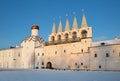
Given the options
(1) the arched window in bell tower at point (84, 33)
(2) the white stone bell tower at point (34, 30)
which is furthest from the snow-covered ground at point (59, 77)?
(2) the white stone bell tower at point (34, 30)

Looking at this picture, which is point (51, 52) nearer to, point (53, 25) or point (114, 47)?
point (53, 25)

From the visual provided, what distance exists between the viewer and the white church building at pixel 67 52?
38.6m

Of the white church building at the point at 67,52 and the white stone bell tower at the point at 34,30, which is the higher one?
the white stone bell tower at the point at 34,30

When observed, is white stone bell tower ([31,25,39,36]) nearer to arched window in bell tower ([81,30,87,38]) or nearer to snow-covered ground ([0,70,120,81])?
arched window in bell tower ([81,30,87,38])

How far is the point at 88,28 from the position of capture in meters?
46.2

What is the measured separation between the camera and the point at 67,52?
152 ft

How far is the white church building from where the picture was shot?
3856 cm

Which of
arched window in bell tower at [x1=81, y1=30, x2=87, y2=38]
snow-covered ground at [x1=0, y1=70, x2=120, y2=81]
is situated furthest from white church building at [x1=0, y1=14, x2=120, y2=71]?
snow-covered ground at [x1=0, y1=70, x2=120, y2=81]

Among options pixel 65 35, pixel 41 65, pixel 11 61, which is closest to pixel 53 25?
pixel 65 35

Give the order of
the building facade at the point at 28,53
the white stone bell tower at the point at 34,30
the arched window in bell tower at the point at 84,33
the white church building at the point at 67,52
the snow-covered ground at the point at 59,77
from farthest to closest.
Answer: the white stone bell tower at the point at 34,30 → the building facade at the point at 28,53 → the arched window in bell tower at the point at 84,33 → the white church building at the point at 67,52 → the snow-covered ground at the point at 59,77

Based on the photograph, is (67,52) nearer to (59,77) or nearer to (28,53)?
(28,53)

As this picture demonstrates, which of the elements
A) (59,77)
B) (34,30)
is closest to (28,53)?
(34,30)

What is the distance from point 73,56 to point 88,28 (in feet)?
24.2

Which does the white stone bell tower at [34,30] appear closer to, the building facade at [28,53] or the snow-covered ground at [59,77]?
the building facade at [28,53]
